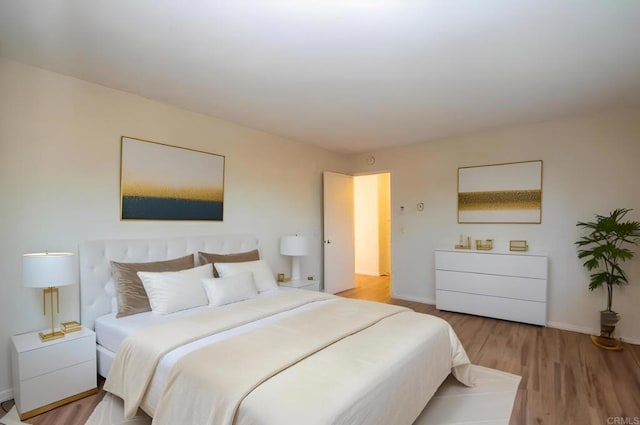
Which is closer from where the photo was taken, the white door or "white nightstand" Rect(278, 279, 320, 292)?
"white nightstand" Rect(278, 279, 320, 292)

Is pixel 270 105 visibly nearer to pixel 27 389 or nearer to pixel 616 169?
pixel 27 389

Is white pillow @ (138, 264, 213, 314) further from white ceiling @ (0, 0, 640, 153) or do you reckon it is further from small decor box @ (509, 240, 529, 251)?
small decor box @ (509, 240, 529, 251)

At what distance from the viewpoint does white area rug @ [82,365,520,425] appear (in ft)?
6.75

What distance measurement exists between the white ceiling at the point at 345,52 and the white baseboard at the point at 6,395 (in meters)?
2.37

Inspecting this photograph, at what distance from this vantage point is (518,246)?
13.4 ft

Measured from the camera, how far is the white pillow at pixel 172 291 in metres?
2.58

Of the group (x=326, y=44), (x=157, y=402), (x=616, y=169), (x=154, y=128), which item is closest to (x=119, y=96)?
(x=154, y=128)

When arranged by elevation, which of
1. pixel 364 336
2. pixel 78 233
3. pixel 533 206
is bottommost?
pixel 364 336

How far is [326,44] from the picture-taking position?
7.12ft

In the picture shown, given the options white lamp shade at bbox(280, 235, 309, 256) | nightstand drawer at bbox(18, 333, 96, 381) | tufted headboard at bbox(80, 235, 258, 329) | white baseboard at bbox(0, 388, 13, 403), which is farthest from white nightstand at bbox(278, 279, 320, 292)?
white baseboard at bbox(0, 388, 13, 403)

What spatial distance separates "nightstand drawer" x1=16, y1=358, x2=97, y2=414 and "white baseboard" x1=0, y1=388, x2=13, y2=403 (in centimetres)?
28

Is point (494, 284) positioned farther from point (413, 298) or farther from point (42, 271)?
point (42, 271)

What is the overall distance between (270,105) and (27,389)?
2.87m

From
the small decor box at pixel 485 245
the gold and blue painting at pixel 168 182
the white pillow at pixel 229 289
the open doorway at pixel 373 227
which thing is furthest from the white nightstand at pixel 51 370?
the open doorway at pixel 373 227
